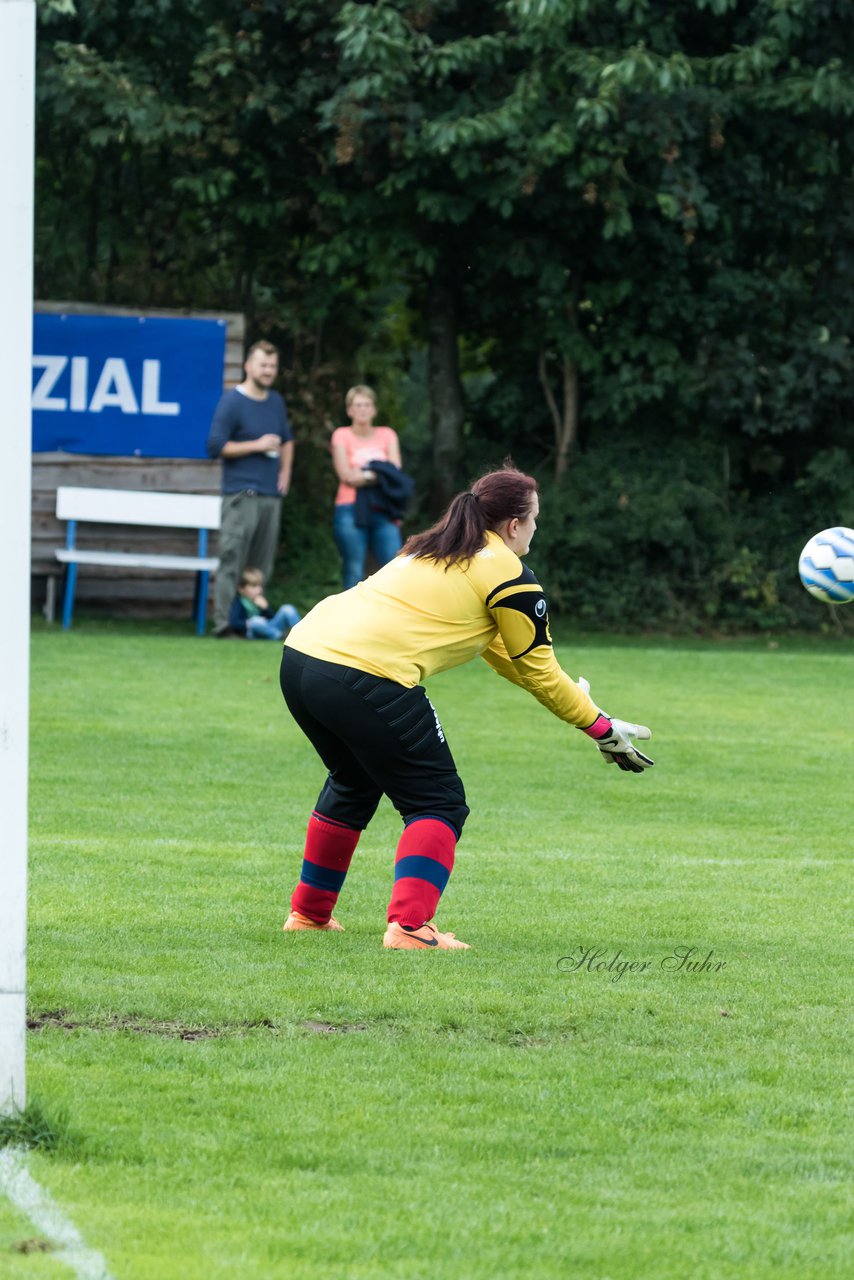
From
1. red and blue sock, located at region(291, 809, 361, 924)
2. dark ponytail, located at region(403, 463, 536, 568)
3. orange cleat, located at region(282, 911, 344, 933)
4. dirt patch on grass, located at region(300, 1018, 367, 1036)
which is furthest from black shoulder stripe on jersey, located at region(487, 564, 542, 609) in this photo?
dirt patch on grass, located at region(300, 1018, 367, 1036)

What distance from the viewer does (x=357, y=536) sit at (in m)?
17.3

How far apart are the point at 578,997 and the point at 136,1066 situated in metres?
1.49

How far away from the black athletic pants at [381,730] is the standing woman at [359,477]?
10.5 meters

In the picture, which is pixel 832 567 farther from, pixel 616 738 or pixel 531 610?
pixel 531 610

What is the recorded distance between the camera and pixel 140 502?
1859 centimetres

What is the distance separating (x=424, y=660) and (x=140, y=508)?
1264cm

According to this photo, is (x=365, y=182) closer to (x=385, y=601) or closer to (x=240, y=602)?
(x=240, y=602)

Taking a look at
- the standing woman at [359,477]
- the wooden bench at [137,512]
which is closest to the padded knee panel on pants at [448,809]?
the standing woman at [359,477]

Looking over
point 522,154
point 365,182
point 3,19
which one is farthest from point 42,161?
point 3,19

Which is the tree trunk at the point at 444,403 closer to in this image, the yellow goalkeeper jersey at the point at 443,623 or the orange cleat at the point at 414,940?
the yellow goalkeeper jersey at the point at 443,623

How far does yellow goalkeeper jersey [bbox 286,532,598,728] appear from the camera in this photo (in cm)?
626

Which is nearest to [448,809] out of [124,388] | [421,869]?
[421,869]

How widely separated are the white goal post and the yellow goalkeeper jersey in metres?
2.14

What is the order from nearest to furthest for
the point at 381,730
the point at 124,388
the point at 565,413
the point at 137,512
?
1. the point at 381,730
2. the point at 137,512
3. the point at 124,388
4. the point at 565,413
